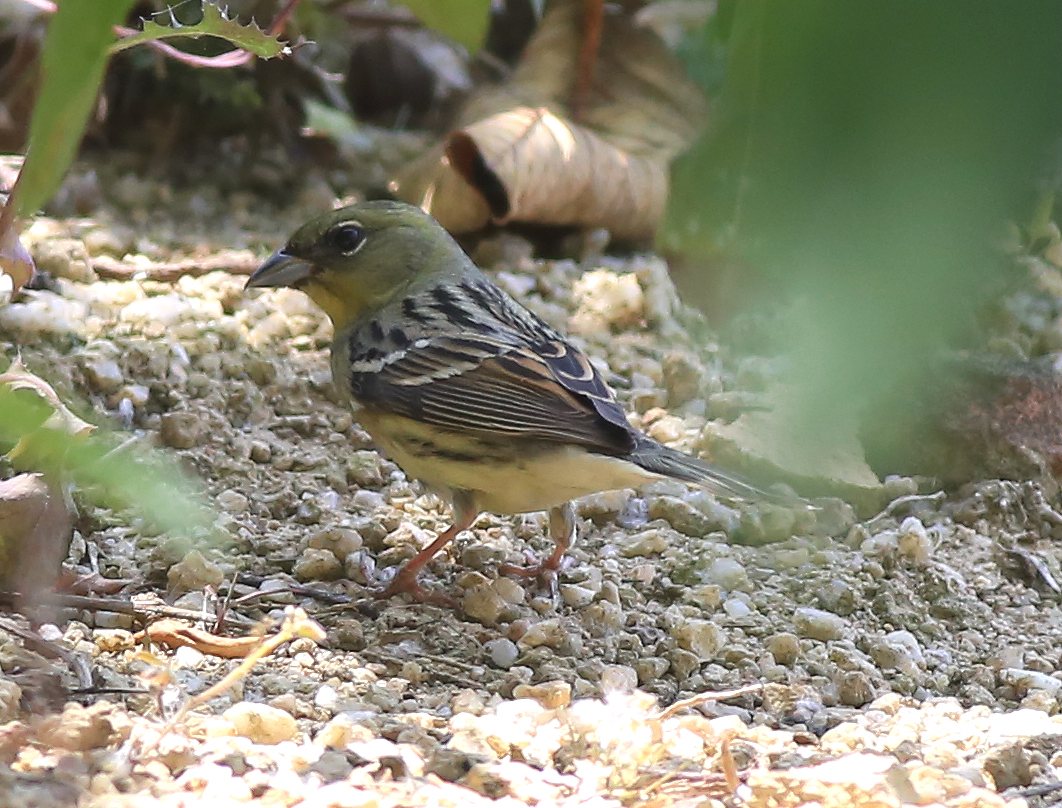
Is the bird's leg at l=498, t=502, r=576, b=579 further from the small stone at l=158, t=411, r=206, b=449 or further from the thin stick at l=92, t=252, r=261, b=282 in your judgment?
the thin stick at l=92, t=252, r=261, b=282

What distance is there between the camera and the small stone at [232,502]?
3406mm

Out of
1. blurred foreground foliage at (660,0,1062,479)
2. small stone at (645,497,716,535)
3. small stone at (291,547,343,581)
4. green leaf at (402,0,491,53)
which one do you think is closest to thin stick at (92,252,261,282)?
small stone at (291,547,343,581)

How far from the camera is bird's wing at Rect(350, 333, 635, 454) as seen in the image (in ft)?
10.4

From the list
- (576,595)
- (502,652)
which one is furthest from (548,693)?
(576,595)

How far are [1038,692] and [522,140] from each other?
2.92 metres

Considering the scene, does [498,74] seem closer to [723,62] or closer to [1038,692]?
[1038,692]

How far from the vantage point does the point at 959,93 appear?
540mm

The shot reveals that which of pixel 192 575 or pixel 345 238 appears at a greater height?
pixel 345 238

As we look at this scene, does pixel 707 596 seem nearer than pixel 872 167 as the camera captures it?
No

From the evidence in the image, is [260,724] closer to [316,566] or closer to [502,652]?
[502,652]

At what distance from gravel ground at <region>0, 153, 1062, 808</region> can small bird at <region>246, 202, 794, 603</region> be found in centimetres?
22

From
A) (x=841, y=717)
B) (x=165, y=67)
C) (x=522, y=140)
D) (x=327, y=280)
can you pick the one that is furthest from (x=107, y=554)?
(x=165, y=67)

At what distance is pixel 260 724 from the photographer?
2221 millimetres

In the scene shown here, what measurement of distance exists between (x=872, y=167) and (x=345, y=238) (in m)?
3.47
